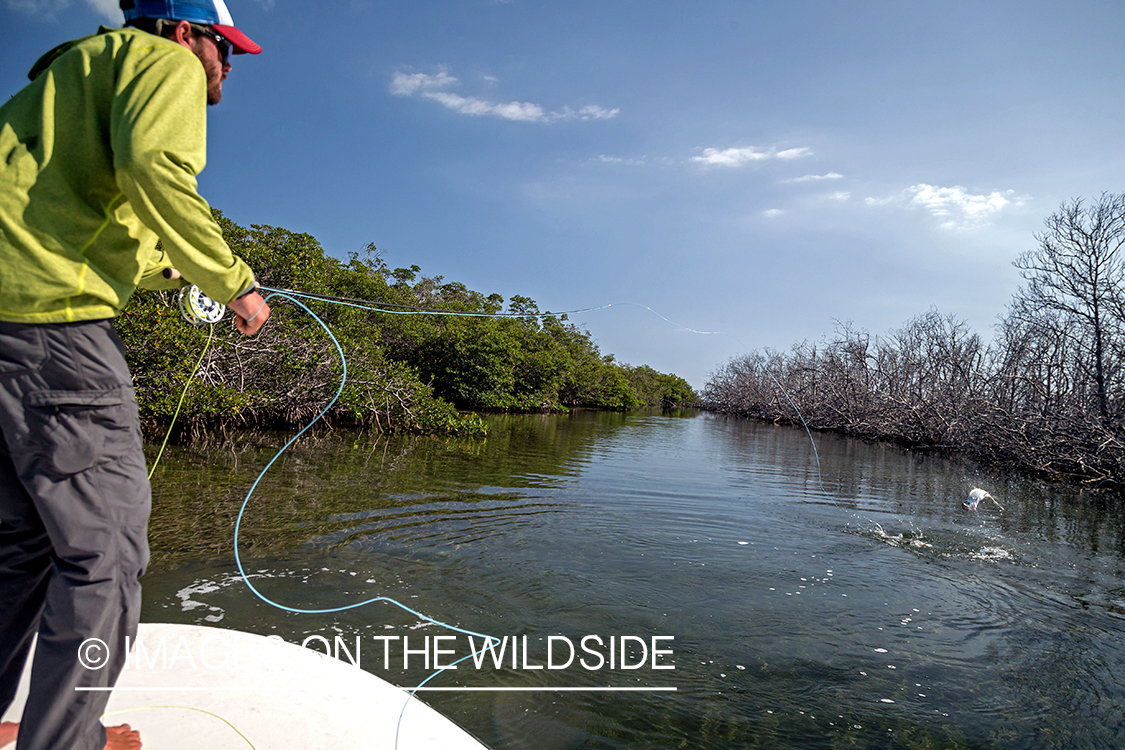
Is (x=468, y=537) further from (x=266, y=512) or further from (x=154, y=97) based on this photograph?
(x=154, y=97)

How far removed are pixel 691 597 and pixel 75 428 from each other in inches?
138

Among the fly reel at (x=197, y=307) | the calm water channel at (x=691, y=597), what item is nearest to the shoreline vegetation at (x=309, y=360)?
the fly reel at (x=197, y=307)

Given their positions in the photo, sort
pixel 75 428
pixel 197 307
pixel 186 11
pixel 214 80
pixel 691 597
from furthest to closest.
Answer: pixel 691 597, pixel 197 307, pixel 214 80, pixel 186 11, pixel 75 428

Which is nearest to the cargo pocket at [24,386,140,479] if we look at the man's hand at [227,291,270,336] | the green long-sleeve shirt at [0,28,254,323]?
the green long-sleeve shirt at [0,28,254,323]

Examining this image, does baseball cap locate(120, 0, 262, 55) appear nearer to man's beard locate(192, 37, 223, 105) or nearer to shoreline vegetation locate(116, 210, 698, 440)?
man's beard locate(192, 37, 223, 105)

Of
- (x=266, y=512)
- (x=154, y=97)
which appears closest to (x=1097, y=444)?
(x=266, y=512)

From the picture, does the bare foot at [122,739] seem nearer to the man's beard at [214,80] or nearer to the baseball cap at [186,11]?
the man's beard at [214,80]

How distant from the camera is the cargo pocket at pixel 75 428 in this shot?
1.23m

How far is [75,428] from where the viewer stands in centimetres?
126

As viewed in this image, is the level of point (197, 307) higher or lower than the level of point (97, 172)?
lower

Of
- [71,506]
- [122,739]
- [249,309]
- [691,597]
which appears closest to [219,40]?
[249,309]

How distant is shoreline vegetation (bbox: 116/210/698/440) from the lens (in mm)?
8891

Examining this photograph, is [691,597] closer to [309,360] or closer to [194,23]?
[194,23]

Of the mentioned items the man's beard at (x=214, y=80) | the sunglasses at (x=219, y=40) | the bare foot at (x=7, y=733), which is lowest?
the bare foot at (x=7, y=733)
